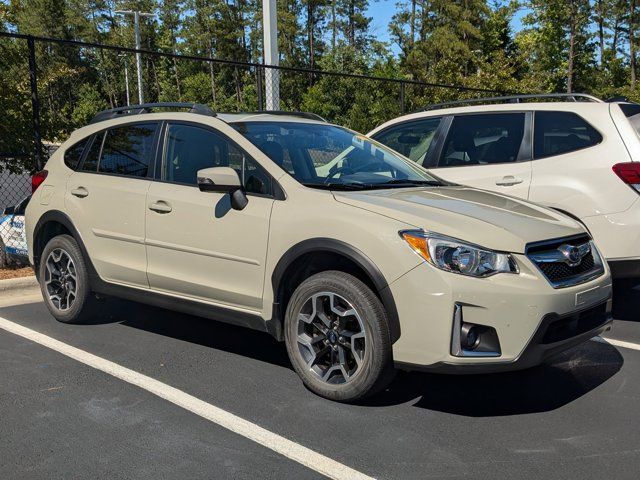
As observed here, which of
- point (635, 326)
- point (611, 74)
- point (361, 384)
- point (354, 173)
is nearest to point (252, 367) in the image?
point (361, 384)

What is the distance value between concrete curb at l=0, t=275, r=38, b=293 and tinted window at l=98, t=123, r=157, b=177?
2278 millimetres

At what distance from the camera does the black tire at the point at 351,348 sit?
140 inches

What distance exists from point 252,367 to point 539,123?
3405 millimetres

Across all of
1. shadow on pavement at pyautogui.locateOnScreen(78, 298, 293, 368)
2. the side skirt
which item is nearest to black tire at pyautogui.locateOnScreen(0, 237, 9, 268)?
shadow on pavement at pyautogui.locateOnScreen(78, 298, 293, 368)

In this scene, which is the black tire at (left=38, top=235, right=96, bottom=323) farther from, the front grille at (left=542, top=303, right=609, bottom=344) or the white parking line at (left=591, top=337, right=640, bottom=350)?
the white parking line at (left=591, top=337, right=640, bottom=350)

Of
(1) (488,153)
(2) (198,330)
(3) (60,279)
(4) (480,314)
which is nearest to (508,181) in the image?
(1) (488,153)

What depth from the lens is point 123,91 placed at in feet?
250

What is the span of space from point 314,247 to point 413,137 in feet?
11.2

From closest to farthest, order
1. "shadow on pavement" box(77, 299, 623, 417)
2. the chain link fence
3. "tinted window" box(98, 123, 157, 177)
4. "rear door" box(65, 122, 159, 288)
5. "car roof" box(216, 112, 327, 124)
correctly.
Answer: "shadow on pavement" box(77, 299, 623, 417)
"car roof" box(216, 112, 327, 124)
"rear door" box(65, 122, 159, 288)
"tinted window" box(98, 123, 157, 177)
the chain link fence

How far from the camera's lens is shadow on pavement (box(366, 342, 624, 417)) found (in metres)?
3.79

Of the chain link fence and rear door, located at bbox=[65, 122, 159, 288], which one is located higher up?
the chain link fence

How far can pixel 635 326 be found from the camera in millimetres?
5445

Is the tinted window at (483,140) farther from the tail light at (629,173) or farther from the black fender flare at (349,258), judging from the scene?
the black fender flare at (349,258)

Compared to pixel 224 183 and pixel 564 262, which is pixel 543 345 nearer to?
pixel 564 262
